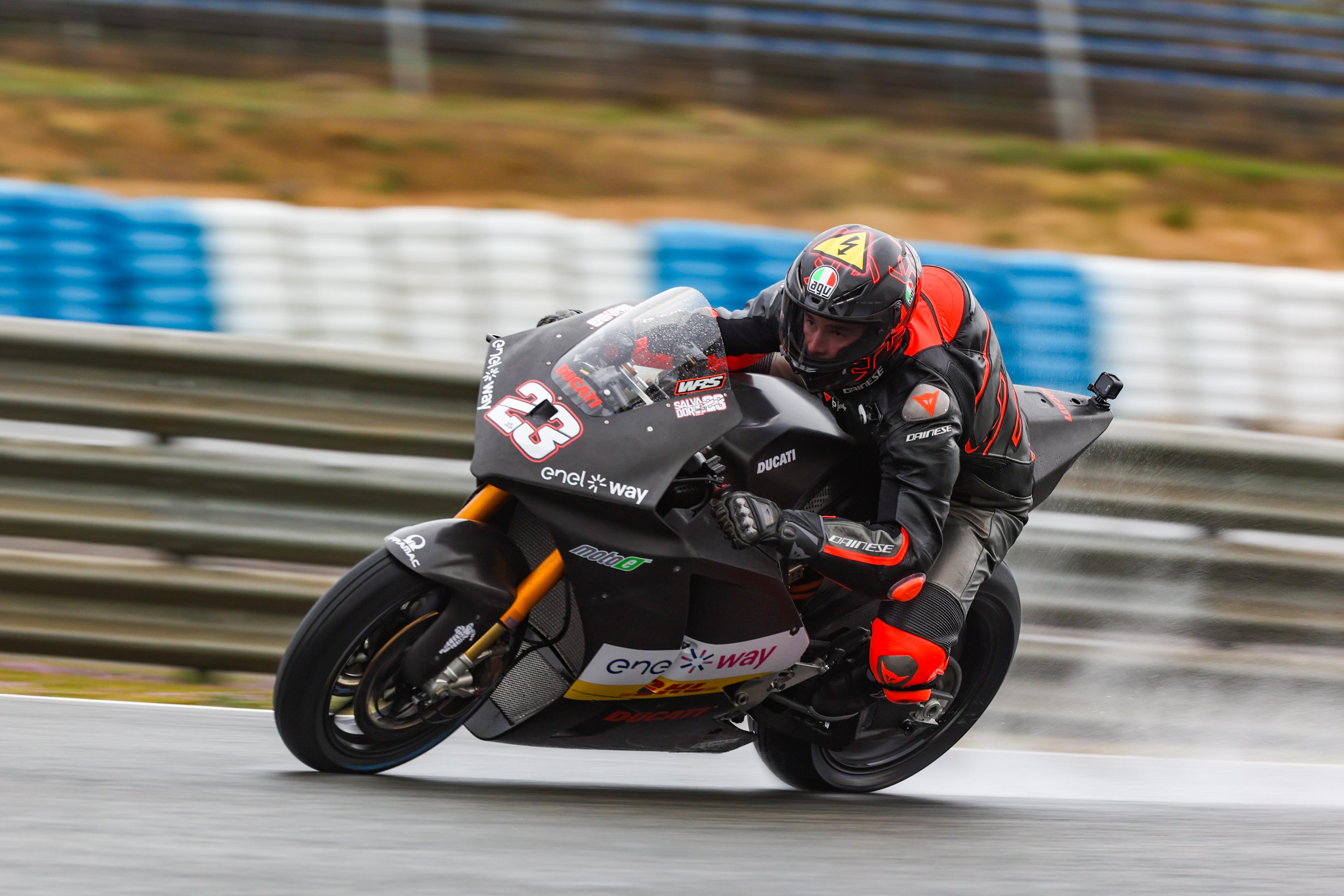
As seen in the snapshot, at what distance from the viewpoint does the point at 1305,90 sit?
14.8 m

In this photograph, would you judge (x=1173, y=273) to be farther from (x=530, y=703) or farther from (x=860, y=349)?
(x=530, y=703)

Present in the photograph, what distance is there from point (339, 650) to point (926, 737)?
2125mm

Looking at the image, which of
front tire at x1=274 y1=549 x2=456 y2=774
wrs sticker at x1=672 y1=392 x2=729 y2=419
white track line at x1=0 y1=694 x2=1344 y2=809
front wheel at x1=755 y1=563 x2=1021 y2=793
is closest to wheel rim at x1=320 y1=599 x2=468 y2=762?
front tire at x1=274 y1=549 x2=456 y2=774

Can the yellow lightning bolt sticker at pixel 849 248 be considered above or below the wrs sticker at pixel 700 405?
above

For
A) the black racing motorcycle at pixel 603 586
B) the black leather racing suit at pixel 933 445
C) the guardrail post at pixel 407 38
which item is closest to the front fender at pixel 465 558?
the black racing motorcycle at pixel 603 586

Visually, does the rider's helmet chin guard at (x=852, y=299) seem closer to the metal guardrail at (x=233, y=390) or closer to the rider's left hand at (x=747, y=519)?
the rider's left hand at (x=747, y=519)

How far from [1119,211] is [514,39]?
5.89 m

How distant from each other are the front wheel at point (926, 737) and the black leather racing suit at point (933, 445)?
25 centimetres

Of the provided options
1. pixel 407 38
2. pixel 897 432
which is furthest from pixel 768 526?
pixel 407 38

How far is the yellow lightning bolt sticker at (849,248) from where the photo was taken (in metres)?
3.82

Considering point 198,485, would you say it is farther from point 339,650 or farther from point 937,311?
point 937,311

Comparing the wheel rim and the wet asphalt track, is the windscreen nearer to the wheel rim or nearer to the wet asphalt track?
the wheel rim

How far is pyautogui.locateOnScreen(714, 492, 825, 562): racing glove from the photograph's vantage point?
3.56 metres

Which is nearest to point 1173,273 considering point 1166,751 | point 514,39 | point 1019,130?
point 1166,751
